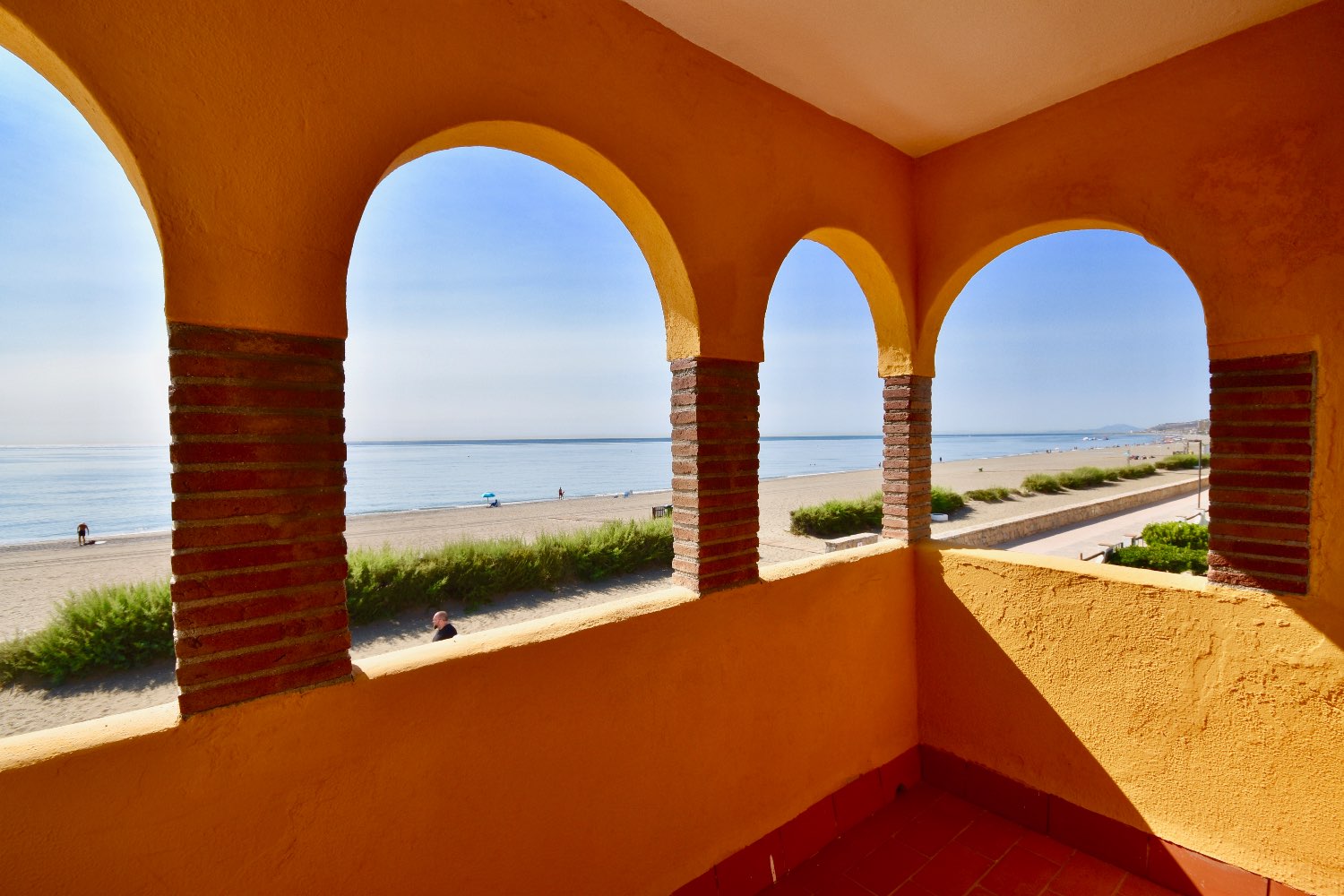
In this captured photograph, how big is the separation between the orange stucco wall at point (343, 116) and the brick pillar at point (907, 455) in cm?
122

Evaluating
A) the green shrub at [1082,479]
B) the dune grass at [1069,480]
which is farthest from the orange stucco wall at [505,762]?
the green shrub at [1082,479]

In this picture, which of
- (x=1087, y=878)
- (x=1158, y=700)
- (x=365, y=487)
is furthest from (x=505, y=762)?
(x=365, y=487)

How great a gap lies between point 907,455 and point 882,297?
35.4 inches

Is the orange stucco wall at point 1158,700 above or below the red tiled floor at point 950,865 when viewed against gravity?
above

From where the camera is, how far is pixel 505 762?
188 cm

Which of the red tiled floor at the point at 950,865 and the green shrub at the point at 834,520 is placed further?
the green shrub at the point at 834,520

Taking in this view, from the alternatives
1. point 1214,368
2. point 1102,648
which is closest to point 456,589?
point 1102,648

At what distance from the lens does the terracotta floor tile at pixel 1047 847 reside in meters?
2.62

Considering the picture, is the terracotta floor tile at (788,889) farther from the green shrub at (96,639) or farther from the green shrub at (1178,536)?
the green shrub at (1178,536)

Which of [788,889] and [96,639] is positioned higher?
[788,889]

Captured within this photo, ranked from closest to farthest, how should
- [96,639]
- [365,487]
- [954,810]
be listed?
[954,810]
[96,639]
[365,487]

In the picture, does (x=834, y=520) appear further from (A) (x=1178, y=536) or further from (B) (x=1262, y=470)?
(B) (x=1262, y=470)

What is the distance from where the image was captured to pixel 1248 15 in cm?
224

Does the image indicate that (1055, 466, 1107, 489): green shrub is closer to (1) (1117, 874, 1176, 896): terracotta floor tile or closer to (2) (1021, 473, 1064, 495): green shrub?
(2) (1021, 473, 1064, 495): green shrub
